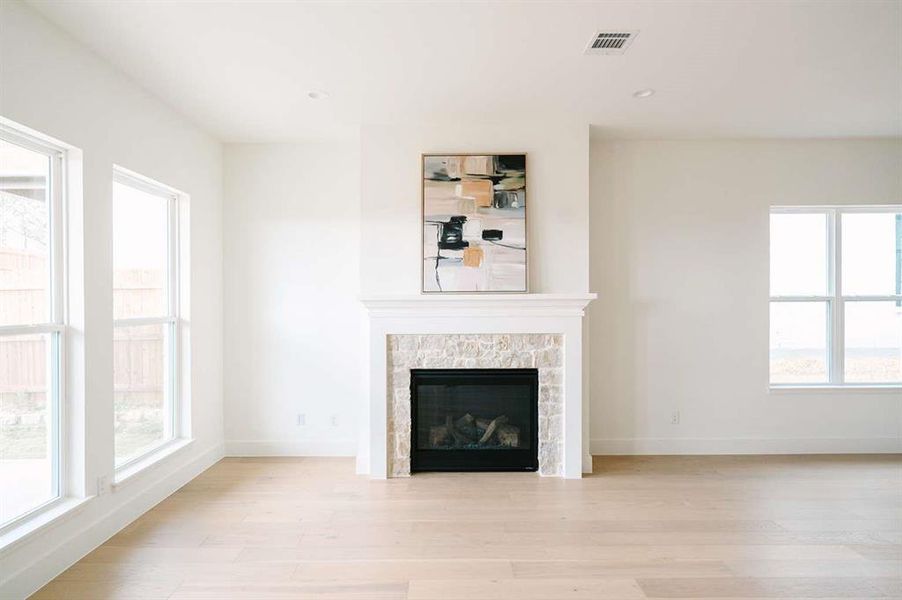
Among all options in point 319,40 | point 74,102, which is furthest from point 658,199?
point 74,102

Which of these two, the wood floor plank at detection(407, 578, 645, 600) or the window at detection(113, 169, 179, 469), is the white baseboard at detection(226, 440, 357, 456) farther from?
the wood floor plank at detection(407, 578, 645, 600)

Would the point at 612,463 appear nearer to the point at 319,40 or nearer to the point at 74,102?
the point at 319,40

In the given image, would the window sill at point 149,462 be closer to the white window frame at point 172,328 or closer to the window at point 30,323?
the white window frame at point 172,328

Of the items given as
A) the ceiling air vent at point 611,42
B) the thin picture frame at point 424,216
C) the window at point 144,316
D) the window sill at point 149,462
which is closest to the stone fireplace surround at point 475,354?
the thin picture frame at point 424,216

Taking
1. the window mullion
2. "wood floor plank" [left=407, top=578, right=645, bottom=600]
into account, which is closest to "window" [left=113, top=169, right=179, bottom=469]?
"wood floor plank" [left=407, top=578, right=645, bottom=600]

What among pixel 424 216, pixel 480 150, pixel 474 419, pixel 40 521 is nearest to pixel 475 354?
pixel 474 419

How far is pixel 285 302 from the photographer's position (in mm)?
4668

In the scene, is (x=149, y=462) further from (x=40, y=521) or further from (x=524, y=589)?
(x=524, y=589)

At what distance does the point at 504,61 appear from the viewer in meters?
3.06

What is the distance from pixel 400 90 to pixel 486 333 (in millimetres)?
1863

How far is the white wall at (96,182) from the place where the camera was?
95.2 inches

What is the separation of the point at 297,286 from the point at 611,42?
3.16 metres

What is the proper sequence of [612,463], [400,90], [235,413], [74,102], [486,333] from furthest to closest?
[235,413] < [612,463] < [486,333] < [400,90] < [74,102]

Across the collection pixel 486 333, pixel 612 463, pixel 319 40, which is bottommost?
pixel 612 463
